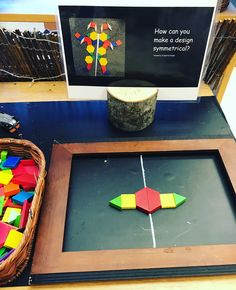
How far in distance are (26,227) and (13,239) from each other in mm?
63

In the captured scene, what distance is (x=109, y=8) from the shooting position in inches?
31.6

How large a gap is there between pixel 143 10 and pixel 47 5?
0.44m

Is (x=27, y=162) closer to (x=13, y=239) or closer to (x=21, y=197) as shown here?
(x=21, y=197)

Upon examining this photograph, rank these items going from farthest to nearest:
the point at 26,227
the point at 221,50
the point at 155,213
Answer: the point at 221,50
the point at 155,213
the point at 26,227

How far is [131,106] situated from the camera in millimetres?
875

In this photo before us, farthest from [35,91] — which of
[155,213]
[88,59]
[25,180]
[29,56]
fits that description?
[155,213]

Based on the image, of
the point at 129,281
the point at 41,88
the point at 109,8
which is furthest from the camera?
the point at 41,88

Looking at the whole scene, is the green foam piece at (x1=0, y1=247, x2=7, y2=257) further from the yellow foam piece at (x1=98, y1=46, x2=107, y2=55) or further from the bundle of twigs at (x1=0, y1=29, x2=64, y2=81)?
the bundle of twigs at (x1=0, y1=29, x2=64, y2=81)

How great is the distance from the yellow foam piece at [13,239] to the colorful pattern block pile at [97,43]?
486 mm

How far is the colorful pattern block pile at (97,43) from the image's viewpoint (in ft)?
2.73

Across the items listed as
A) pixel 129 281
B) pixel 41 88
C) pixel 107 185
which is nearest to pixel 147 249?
pixel 129 281

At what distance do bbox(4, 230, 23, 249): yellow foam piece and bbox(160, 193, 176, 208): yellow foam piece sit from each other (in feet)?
1.12

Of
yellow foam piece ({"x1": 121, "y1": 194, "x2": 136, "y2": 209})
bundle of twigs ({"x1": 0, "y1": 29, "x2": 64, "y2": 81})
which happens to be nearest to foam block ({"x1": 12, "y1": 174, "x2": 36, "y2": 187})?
yellow foam piece ({"x1": 121, "y1": 194, "x2": 136, "y2": 209})

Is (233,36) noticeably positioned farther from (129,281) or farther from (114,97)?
(129,281)
